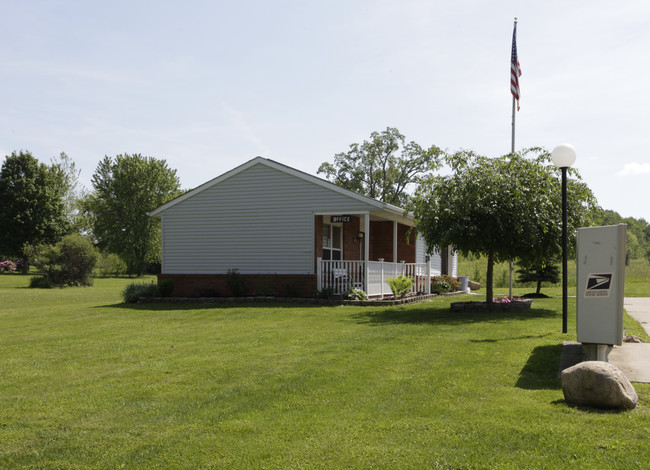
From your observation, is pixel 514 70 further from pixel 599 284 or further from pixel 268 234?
pixel 599 284

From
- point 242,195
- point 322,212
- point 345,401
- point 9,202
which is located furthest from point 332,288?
point 9,202

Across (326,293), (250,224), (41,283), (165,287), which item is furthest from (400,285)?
(41,283)

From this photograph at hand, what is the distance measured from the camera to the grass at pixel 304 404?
403 cm

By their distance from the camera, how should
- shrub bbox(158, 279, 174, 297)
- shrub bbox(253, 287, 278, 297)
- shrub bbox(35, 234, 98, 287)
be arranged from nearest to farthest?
1. shrub bbox(253, 287, 278, 297)
2. shrub bbox(158, 279, 174, 297)
3. shrub bbox(35, 234, 98, 287)

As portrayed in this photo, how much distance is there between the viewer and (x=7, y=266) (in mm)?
55250

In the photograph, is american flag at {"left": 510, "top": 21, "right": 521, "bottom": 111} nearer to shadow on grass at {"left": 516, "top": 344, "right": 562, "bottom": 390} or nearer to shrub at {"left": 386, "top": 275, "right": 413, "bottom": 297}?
shrub at {"left": 386, "top": 275, "right": 413, "bottom": 297}

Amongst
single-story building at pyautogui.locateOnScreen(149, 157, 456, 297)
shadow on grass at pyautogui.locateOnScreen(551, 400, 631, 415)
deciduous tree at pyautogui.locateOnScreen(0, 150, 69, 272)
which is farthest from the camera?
deciduous tree at pyautogui.locateOnScreen(0, 150, 69, 272)

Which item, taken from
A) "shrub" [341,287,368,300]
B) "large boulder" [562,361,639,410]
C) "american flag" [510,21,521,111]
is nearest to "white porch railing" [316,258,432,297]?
"shrub" [341,287,368,300]

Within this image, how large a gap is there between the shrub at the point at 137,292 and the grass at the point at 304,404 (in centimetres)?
872

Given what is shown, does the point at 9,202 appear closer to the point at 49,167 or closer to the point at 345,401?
the point at 49,167

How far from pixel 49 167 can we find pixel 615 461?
6059 cm

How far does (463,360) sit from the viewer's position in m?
7.23

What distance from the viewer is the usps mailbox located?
617cm

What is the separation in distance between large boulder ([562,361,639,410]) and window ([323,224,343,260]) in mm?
15410
